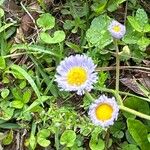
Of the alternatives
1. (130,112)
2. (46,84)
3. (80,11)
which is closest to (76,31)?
(80,11)

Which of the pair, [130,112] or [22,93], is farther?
[22,93]

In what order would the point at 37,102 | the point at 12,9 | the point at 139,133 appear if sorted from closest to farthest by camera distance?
the point at 139,133
the point at 37,102
the point at 12,9

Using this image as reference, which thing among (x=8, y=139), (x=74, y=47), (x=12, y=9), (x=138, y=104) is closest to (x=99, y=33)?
(x=74, y=47)

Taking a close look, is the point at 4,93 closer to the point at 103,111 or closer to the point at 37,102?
the point at 37,102

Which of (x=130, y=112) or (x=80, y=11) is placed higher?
(x=80, y=11)

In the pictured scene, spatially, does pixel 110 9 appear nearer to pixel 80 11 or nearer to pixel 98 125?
pixel 80 11

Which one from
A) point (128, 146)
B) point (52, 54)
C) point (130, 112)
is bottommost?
point (128, 146)

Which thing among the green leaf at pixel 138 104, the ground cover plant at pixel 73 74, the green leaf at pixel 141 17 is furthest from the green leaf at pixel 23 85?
the green leaf at pixel 141 17

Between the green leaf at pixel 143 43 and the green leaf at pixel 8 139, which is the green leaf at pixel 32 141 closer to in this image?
the green leaf at pixel 8 139
